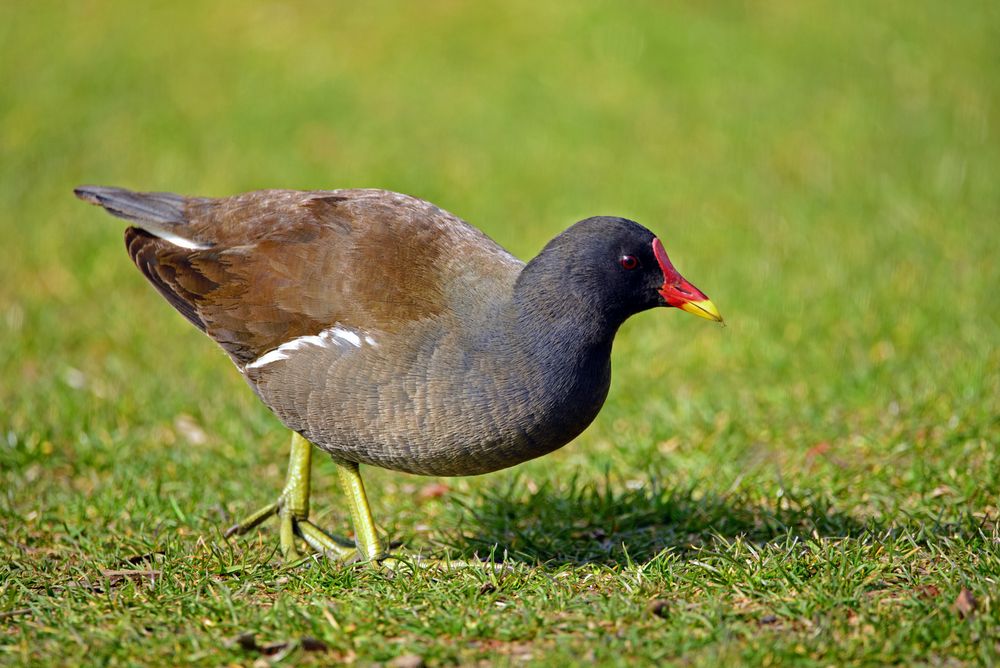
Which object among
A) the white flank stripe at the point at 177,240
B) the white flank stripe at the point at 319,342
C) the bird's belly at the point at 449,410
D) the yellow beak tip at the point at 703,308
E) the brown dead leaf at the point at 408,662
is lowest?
the brown dead leaf at the point at 408,662

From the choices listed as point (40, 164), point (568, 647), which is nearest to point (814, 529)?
point (568, 647)

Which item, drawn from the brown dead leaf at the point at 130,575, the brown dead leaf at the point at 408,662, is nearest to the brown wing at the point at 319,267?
the brown dead leaf at the point at 130,575

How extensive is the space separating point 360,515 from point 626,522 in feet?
3.58

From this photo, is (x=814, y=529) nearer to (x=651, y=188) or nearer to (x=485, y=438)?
(x=485, y=438)

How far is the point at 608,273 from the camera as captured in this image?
394cm

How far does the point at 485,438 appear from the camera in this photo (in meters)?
3.95

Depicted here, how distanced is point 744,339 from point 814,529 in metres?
2.57

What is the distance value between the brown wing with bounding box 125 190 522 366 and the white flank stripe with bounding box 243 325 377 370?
0.9 inches

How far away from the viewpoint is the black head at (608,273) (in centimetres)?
394

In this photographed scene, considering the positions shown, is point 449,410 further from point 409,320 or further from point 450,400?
point 409,320

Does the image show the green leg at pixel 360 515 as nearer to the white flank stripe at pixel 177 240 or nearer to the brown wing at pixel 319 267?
the brown wing at pixel 319 267

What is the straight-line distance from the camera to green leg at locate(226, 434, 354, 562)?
4.55 metres

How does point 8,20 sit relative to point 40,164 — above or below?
above

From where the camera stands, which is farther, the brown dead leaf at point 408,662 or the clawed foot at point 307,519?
the clawed foot at point 307,519
